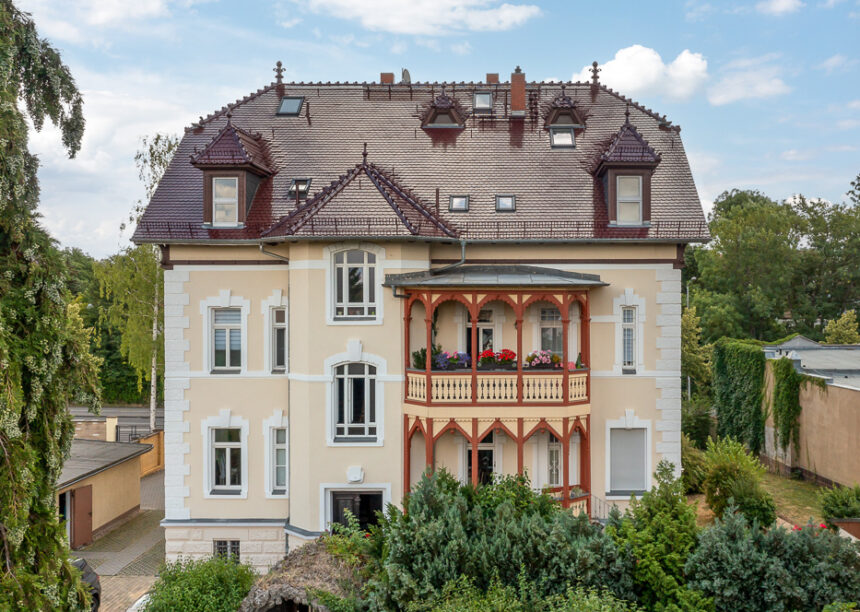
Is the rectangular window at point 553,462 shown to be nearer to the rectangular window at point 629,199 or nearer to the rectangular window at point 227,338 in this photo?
the rectangular window at point 629,199

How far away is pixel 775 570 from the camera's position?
1123cm

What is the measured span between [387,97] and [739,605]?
1656cm

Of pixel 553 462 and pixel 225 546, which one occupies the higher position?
pixel 553 462

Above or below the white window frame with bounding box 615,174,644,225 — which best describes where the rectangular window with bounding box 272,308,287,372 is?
below

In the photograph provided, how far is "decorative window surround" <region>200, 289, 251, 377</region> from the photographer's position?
1730 cm

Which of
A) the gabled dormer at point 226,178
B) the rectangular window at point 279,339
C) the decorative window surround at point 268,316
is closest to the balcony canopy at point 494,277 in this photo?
the decorative window surround at point 268,316

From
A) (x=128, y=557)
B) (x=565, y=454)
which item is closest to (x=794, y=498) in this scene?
(x=565, y=454)

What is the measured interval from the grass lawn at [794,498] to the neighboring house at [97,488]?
20593 mm

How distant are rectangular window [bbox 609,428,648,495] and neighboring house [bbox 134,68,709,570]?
2.3 inches

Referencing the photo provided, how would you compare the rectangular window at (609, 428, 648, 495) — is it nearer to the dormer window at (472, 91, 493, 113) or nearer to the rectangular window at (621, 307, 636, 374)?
the rectangular window at (621, 307, 636, 374)

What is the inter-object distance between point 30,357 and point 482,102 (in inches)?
591

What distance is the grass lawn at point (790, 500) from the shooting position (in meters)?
18.8

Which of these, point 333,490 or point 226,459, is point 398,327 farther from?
point 226,459

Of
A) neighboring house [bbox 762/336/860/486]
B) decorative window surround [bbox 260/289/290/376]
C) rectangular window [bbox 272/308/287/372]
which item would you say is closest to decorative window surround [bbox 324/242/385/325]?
decorative window surround [bbox 260/289/290/376]
